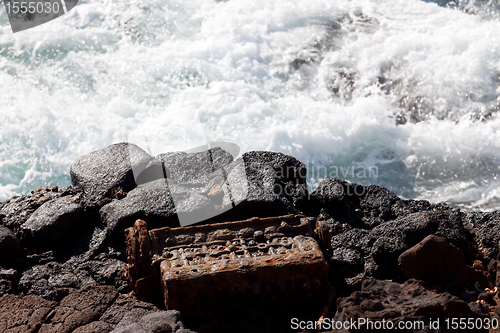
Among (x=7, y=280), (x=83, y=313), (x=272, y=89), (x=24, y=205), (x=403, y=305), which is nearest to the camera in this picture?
(x=403, y=305)

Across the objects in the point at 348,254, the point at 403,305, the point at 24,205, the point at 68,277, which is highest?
the point at 403,305

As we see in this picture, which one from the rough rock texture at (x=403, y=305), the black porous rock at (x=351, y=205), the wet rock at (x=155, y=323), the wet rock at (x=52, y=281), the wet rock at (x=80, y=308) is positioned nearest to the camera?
the rough rock texture at (x=403, y=305)

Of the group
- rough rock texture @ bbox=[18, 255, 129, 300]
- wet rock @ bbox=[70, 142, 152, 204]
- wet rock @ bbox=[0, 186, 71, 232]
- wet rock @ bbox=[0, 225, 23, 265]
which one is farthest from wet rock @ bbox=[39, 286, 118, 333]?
wet rock @ bbox=[0, 186, 71, 232]

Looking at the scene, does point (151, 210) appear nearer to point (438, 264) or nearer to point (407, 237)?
point (407, 237)

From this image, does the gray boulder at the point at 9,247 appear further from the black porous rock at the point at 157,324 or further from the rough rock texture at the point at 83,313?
the black porous rock at the point at 157,324

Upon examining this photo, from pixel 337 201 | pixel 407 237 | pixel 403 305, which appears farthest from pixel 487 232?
pixel 403 305

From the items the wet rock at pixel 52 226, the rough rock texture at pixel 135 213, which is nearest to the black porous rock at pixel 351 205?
the rough rock texture at pixel 135 213

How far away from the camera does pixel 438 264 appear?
8.77 feet

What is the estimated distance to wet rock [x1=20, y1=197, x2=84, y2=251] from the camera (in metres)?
3.39

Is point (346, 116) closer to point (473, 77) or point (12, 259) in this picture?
point (473, 77)

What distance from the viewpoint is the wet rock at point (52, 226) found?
339 cm

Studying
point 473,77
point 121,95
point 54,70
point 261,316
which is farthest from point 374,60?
point 261,316

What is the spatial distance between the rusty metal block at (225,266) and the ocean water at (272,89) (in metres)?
4.12

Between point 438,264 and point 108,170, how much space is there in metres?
2.72
